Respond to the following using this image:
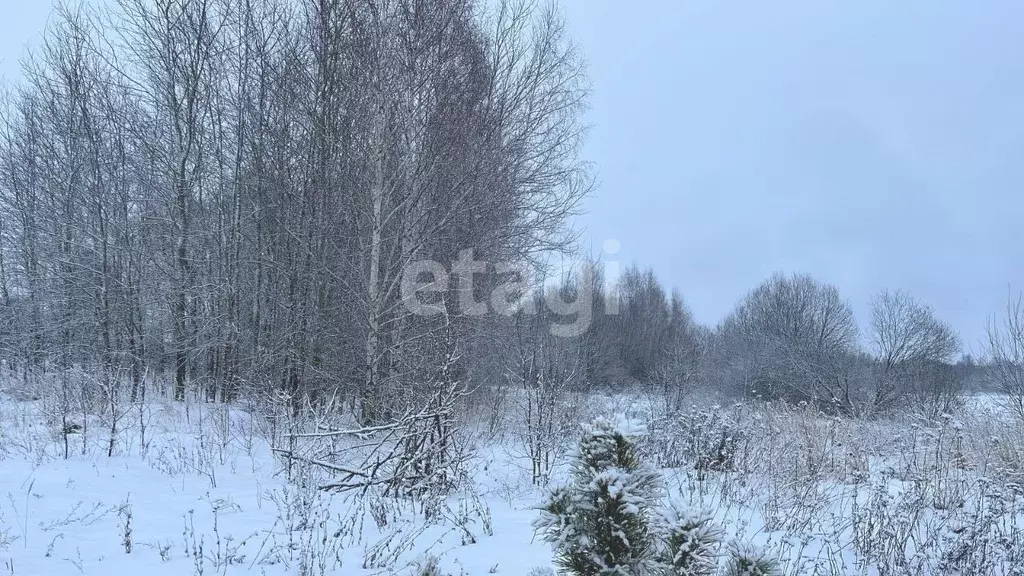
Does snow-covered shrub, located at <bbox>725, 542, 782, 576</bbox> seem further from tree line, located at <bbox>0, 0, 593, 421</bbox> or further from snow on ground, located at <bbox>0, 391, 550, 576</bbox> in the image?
tree line, located at <bbox>0, 0, 593, 421</bbox>

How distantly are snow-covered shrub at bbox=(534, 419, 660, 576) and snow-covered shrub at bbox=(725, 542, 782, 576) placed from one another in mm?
216

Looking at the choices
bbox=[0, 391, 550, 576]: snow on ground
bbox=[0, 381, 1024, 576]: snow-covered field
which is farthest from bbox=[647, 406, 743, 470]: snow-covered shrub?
bbox=[0, 391, 550, 576]: snow on ground

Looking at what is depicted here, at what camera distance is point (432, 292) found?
9438 mm

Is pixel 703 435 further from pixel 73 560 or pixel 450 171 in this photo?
pixel 73 560

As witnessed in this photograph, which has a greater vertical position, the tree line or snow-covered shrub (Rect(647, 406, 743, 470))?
the tree line

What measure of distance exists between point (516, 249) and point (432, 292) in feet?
10.9

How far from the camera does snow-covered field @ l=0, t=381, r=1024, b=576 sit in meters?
3.73

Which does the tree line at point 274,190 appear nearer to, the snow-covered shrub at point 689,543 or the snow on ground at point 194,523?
the snow on ground at point 194,523

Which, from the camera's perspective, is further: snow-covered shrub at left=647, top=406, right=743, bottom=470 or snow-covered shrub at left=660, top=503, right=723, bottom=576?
snow-covered shrub at left=647, top=406, right=743, bottom=470

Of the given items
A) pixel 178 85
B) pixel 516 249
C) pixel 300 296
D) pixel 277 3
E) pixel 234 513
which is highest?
pixel 277 3

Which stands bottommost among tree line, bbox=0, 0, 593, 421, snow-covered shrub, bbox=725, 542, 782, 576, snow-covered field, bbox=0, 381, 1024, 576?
snow-covered field, bbox=0, 381, 1024, 576

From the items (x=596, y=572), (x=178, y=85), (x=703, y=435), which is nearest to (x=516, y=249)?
(x=703, y=435)

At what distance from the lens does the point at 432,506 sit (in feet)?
16.2

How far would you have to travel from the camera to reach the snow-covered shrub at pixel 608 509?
1.50 meters
